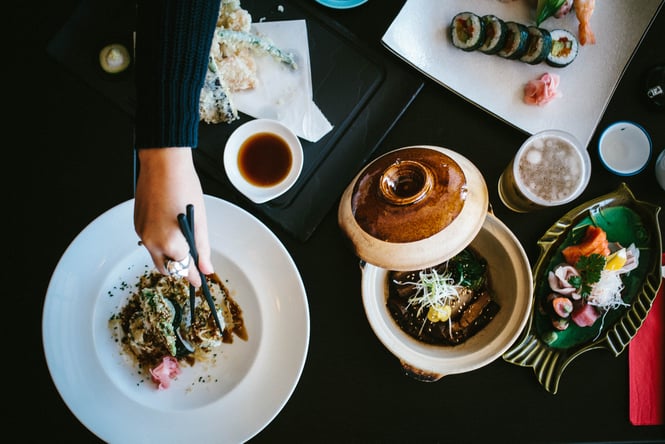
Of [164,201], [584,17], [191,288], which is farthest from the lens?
[584,17]

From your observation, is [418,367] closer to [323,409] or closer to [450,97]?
[323,409]

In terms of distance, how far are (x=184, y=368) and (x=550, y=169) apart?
1322mm

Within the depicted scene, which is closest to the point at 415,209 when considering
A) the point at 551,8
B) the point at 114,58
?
the point at 551,8

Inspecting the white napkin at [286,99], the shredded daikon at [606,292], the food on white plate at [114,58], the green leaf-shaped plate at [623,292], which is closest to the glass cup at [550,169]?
the green leaf-shaped plate at [623,292]

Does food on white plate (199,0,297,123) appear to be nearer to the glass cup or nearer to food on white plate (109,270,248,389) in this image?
food on white plate (109,270,248,389)

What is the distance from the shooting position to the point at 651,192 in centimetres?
161

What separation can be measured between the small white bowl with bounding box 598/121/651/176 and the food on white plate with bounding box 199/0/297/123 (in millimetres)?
1105

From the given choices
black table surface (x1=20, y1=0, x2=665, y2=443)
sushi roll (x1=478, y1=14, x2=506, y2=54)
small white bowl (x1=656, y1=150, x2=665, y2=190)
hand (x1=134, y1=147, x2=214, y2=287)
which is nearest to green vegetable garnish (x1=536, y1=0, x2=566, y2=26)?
sushi roll (x1=478, y1=14, x2=506, y2=54)

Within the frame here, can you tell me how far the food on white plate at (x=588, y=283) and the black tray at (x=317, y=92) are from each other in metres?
0.73

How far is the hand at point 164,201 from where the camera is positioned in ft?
3.63

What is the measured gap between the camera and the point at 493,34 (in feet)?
5.22

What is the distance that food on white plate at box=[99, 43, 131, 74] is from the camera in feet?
5.13

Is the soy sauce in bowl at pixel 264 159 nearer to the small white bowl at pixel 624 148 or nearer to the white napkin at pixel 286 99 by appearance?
the white napkin at pixel 286 99

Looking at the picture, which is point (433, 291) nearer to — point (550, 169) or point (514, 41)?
point (550, 169)
